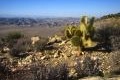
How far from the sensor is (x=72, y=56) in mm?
12492

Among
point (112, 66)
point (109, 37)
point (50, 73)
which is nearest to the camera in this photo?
point (50, 73)

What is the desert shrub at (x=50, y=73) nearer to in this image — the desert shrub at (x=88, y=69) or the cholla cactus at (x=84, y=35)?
the desert shrub at (x=88, y=69)

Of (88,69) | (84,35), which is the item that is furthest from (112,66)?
(84,35)

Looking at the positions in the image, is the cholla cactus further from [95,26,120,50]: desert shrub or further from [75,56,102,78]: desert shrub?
[75,56,102,78]: desert shrub

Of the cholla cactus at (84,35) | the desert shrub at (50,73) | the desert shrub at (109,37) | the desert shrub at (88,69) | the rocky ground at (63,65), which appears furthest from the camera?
the cholla cactus at (84,35)

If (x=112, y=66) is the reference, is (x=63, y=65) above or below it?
above

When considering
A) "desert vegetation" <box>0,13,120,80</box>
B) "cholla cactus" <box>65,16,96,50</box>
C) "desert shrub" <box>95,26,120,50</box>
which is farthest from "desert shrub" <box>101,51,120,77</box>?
"cholla cactus" <box>65,16,96,50</box>

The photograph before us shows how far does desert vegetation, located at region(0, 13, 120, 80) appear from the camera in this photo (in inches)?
331

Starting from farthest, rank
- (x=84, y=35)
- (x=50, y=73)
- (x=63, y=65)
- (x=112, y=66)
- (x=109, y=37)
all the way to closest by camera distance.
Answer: (x=109, y=37) < (x=84, y=35) < (x=112, y=66) < (x=63, y=65) < (x=50, y=73)

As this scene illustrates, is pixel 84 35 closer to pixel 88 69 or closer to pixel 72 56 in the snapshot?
pixel 72 56

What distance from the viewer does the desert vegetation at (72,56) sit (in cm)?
840

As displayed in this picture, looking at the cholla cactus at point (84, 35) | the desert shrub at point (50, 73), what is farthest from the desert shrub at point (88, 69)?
the cholla cactus at point (84, 35)

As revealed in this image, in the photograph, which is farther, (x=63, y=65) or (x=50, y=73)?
(x=63, y=65)

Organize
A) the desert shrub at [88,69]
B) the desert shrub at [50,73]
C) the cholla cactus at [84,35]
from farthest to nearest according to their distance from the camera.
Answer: the cholla cactus at [84,35], the desert shrub at [88,69], the desert shrub at [50,73]
